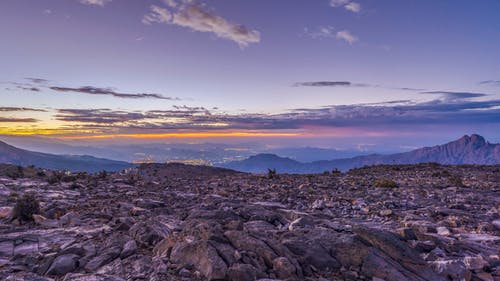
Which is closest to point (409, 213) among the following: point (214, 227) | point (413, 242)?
point (413, 242)

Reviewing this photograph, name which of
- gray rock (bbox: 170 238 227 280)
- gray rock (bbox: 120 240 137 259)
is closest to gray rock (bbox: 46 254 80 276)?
gray rock (bbox: 120 240 137 259)

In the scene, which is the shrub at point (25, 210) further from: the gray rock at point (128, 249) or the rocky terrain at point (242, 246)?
the gray rock at point (128, 249)

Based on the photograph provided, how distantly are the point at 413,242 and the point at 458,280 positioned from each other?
1916 millimetres

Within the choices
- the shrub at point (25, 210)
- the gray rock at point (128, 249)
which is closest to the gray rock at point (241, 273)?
the gray rock at point (128, 249)

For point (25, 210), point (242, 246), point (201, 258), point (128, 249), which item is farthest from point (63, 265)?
point (25, 210)

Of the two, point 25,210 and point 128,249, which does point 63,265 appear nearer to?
point 128,249

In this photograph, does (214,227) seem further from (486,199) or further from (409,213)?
(486,199)

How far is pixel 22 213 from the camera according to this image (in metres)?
12.3

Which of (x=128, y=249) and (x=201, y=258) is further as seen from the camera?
(x=128, y=249)

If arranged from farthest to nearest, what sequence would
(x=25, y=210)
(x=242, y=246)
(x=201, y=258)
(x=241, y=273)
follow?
(x=25, y=210)
(x=242, y=246)
(x=201, y=258)
(x=241, y=273)

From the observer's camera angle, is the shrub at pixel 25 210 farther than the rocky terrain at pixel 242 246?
Yes

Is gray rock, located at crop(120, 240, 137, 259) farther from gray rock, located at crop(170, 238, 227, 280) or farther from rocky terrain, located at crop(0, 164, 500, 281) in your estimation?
gray rock, located at crop(170, 238, 227, 280)

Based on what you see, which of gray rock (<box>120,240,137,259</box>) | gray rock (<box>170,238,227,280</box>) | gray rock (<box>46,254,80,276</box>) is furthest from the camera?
gray rock (<box>120,240,137,259</box>)

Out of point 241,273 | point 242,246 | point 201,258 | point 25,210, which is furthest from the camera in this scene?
point 25,210
